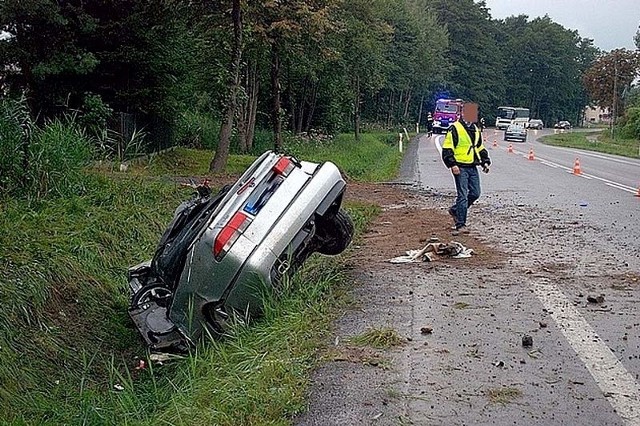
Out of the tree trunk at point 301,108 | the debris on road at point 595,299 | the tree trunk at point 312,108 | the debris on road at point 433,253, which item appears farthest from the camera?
the tree trunk at point 312,108

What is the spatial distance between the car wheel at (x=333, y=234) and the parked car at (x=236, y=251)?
0.11m

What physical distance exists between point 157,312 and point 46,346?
94 centimetres

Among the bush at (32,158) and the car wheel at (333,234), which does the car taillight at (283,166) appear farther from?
the bush at (32,158)

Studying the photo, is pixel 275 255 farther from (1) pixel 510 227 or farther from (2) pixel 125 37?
(2) pixel 125 37

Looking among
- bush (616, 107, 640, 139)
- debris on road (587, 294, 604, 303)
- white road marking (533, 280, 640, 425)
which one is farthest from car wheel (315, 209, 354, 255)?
bush (616, 107, 640, 139)

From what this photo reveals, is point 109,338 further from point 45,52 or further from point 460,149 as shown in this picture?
point 45,52

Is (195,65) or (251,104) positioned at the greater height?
(195,65)

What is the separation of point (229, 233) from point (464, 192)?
5752 mm

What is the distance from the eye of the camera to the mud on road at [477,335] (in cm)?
447

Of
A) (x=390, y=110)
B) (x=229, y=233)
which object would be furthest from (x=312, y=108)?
(x=229, y=233)

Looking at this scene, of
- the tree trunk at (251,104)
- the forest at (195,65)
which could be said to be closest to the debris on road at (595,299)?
the forest at (195,65)

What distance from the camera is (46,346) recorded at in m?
6.99

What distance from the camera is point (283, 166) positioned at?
6938 mm

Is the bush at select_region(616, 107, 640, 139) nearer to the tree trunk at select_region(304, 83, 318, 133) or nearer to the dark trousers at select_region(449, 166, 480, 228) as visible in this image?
the tree trunk at select_region(304, 83, 318, 133)
